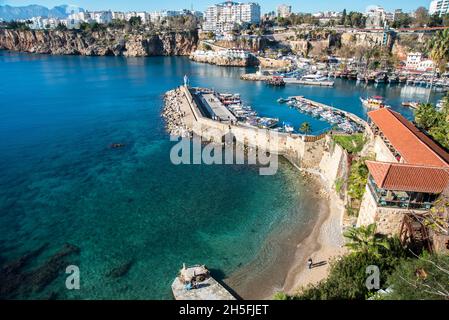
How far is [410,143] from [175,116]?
127ft

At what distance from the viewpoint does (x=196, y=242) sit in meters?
24.9

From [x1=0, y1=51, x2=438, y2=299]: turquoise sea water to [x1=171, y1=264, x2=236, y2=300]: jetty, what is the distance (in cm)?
86

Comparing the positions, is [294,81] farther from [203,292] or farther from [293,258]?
[203,292]

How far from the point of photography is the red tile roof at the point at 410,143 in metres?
20.6

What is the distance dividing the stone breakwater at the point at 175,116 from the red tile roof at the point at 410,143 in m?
26.7

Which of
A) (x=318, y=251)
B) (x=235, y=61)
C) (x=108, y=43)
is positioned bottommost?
(x=318, y=251)

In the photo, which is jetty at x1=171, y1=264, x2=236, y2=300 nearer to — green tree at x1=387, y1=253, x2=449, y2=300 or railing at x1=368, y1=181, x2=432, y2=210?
green tree at x1=387, y1=253, x2=449, y2=300

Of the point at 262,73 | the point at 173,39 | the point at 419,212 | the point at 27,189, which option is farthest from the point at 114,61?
the point at 419,212

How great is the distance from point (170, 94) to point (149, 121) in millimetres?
19229

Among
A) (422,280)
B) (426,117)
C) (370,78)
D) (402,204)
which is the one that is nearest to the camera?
(422,280)

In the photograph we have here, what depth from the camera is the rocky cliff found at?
149875 mm

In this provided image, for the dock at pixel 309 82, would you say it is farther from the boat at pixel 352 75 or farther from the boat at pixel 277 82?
the boat at pixel 352 75

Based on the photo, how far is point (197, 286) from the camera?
66.8 feet

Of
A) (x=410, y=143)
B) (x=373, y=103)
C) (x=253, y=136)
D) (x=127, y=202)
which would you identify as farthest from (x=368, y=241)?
(x=373, y=103)
